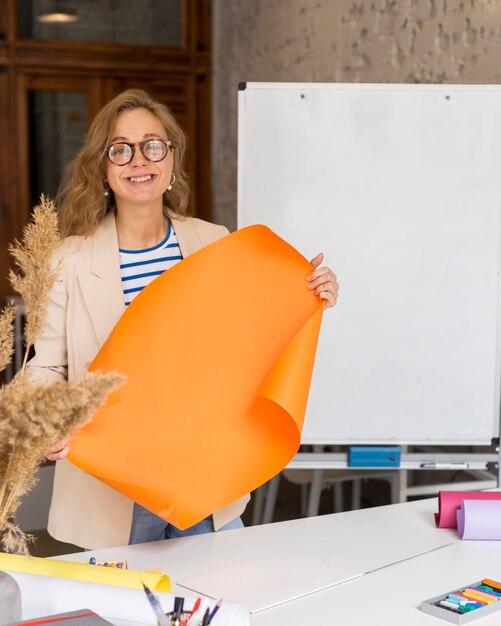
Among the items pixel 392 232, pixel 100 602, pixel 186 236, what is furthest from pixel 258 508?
pixel 100 602

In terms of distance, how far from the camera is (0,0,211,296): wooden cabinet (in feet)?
19.4

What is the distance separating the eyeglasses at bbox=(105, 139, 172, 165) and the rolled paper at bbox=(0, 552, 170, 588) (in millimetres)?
989

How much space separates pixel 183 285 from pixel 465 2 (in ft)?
6.70

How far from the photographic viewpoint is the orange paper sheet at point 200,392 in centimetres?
171

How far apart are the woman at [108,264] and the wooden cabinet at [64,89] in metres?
4.01

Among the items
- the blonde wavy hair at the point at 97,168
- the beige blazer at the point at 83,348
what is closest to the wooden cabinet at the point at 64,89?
the blonde wavy hair at the point at 97,168

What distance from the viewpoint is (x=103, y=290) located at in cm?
206

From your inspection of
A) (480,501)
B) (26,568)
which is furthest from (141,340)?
(480,501)

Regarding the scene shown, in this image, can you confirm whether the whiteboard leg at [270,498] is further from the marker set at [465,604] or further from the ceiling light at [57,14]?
the ceiling light at [57,14]

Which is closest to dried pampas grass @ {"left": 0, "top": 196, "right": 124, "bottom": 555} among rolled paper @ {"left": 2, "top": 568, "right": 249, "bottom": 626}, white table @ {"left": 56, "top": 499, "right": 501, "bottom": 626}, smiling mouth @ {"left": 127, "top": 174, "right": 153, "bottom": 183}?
rolled paper @ {"left": 2, "top": 568, "right": 249, "bottom": 626}

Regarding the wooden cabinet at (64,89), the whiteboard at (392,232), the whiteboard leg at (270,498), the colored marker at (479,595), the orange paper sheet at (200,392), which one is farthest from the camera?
the wooden cabinet at (64,89)

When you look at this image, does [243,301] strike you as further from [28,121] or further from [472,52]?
[28,121]

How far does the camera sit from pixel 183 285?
6.04 feet

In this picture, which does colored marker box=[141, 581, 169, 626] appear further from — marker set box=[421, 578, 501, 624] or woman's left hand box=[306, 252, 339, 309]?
woman's left hand box=[306, 252, 339, 309]
